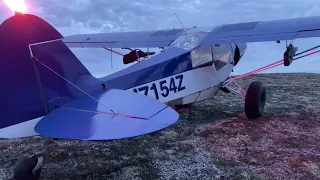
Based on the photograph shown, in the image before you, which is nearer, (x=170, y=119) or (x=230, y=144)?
(x=170, y=119)

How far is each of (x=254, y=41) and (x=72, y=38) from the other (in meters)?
7.31

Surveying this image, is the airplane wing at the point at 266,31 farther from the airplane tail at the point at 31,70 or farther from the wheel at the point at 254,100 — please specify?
the airplane tail at the point at 31,70

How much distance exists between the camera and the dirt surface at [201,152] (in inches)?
212

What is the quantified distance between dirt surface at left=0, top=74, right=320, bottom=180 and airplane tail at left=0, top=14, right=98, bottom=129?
1.48 m

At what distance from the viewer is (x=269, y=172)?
17.6 ft

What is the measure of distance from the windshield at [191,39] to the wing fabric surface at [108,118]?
3633mm

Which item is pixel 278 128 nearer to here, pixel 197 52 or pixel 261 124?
pixel 261 124

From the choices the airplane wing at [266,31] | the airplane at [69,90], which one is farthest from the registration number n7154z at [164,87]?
the airplane wing at [266,31]

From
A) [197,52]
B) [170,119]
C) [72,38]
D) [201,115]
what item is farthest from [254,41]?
[72,38]

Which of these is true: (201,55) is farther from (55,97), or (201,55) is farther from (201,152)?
(55,97)

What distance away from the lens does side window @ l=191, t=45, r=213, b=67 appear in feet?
25.4

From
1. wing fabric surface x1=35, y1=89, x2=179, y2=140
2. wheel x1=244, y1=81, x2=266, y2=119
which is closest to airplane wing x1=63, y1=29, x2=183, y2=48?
wheel x1=244, y1=81, x2=266, y2=119

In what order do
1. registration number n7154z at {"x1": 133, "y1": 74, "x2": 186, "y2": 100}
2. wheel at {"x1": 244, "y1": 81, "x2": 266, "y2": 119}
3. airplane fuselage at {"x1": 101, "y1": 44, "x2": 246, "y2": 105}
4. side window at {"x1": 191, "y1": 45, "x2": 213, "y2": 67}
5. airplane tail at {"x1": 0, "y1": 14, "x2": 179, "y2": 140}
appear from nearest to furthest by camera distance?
airplane tail at {"x1": 0, "y1": 14, "x2": 179, "y2": 140}
airplane fuselage at {"x1": 101, "y1": 44, "x2": 246, "y2": 105}
registration number n7154z at {"x1": 133, "y1": 74, "x2": 186, "y2": 100}
side window at {"x1": 191, "y1": 45, "x2": 213, "y2": 67}
wheel at {"x1": 244, "y1": 81, "x2": 266, "y2": 119}

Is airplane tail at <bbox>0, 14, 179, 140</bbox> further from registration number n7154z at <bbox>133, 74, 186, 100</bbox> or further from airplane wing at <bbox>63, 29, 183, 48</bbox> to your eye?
airplane wing at <bbox>63, 29, 183, 48</bbox>
